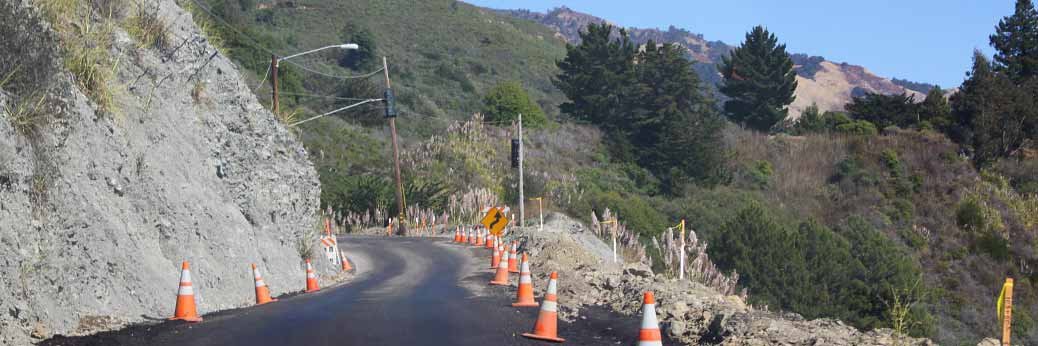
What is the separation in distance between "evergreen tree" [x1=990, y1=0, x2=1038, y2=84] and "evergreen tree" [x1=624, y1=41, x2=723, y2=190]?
20.6 m

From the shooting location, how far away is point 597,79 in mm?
85562

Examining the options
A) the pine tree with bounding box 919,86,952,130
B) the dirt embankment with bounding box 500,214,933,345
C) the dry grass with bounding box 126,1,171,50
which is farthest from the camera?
the pine tree with bounding box 919,86,952,130

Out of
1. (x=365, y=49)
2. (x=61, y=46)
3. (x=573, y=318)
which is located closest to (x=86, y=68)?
(x=61, y=46)

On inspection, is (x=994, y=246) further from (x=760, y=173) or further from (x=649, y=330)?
(x=649, y=330)

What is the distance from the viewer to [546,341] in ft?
38.0

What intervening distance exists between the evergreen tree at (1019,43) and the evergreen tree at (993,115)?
18.6ft

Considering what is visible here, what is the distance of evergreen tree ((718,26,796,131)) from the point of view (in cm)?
9012

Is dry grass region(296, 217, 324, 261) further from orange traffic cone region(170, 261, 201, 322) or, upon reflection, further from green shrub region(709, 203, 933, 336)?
green shrub region(709, 203, 933, 336)

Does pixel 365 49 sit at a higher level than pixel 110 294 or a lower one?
higher

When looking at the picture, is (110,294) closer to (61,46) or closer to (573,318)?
(61,46)

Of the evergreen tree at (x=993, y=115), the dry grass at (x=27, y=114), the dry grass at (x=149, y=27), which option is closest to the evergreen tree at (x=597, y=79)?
the evergreen tree at (x=993, y=115)

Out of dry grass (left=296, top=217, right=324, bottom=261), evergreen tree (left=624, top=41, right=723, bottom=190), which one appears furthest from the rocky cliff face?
evergreen tree (left=624, top=41, right=723, bottom=190)

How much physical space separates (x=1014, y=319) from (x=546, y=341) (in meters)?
33.7

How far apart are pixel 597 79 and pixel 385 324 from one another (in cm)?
7411
